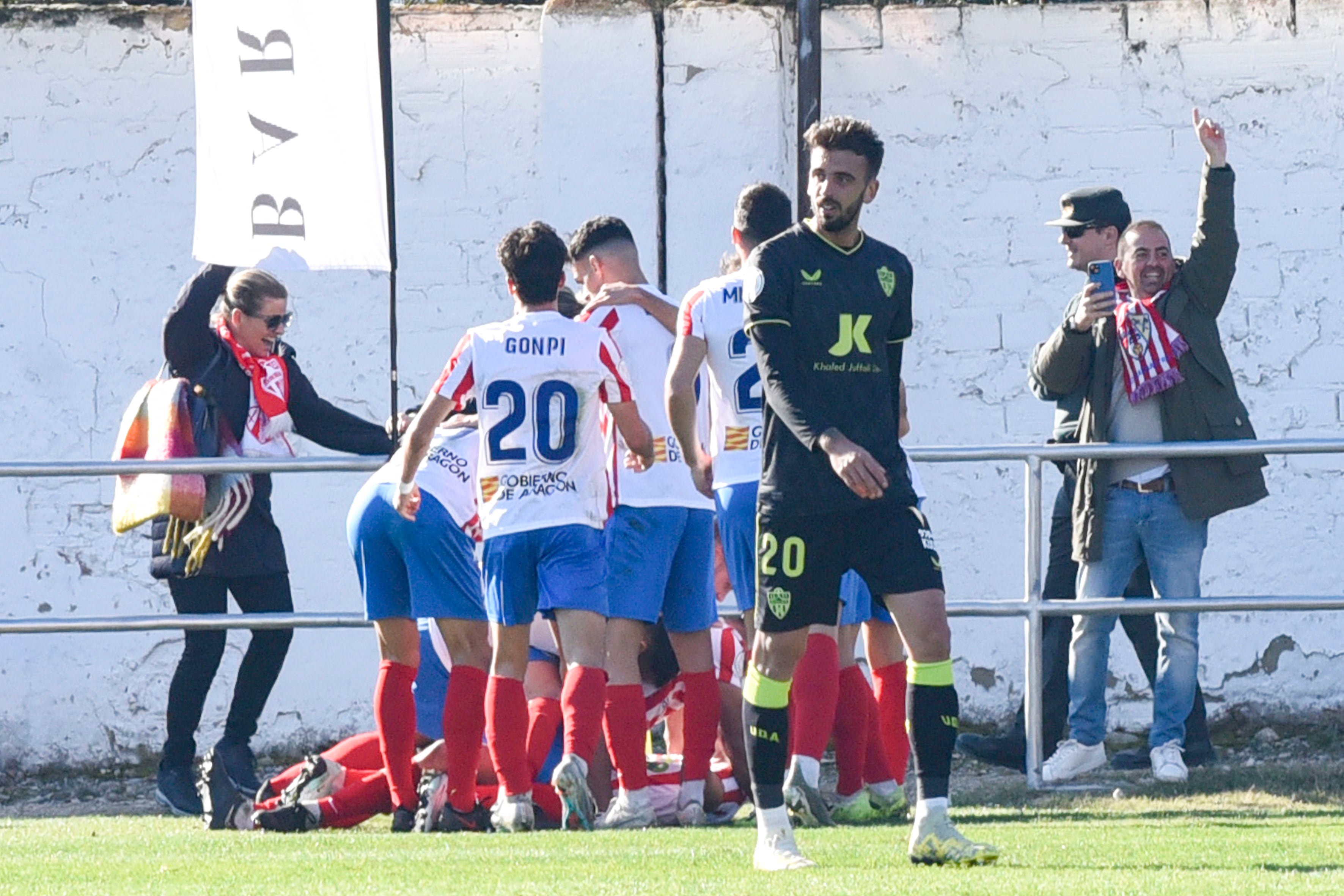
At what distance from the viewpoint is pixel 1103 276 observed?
7137mm

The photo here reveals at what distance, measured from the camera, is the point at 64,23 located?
9.41m

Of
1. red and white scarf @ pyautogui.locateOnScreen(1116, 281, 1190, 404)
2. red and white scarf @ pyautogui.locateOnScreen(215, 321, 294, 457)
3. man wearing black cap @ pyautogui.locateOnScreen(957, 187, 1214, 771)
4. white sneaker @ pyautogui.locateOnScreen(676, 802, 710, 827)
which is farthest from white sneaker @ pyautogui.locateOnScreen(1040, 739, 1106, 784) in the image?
red and white scarf @ pyautogui.locateOnScreen(215, 321, 294, 457)

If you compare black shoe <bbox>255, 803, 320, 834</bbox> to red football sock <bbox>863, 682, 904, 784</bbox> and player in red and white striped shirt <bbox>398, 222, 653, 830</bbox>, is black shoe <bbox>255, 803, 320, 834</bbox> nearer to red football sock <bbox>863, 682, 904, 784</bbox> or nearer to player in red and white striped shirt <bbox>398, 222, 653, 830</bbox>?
player in red and white striped shirt <bbox>398, 222, 653, 830</bbox>

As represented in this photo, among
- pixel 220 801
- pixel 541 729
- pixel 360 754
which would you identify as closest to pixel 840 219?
pixel 541 729

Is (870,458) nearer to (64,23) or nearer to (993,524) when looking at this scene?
(993,524)

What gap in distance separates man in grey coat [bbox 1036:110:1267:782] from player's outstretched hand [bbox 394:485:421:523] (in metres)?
2.27

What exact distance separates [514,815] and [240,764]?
4.81 feet

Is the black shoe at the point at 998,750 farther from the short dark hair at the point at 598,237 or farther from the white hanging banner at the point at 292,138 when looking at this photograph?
the white hanging banner at the point at 292,138

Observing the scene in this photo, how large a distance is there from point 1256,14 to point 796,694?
164 inches

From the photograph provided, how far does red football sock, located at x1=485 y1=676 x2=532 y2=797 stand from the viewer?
6527 mm

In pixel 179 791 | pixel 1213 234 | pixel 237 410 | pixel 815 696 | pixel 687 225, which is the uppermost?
pixel 687 225

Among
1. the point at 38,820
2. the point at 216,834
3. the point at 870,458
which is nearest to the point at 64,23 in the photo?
the point at 38,820

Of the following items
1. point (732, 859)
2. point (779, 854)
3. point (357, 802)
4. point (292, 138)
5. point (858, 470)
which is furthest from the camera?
point (292, 138)

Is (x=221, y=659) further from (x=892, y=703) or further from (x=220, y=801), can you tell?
(x=892, y=703)
